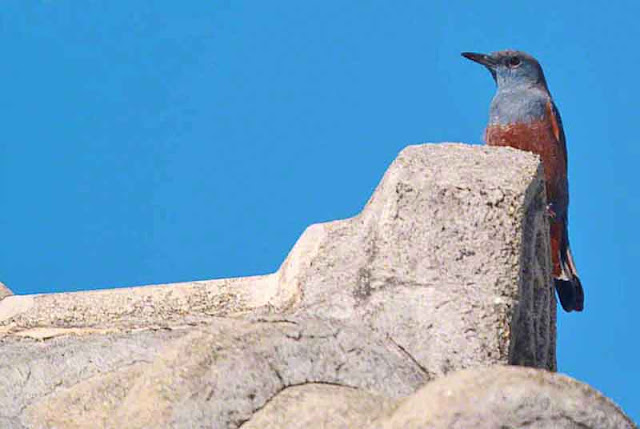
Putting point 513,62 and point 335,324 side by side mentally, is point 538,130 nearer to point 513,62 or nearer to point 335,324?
point 513,62

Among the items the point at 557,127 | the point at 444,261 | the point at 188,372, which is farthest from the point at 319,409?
the point at 557,127

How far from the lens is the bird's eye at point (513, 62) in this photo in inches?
305

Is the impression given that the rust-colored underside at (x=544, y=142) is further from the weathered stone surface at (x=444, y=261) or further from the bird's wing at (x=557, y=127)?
the weathered stone surface at (x=444, y=261)

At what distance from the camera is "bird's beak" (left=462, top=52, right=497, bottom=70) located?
7957 mm

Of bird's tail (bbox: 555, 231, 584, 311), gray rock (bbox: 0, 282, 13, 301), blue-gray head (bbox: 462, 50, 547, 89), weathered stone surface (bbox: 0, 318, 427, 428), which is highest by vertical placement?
blue-gray head (bbox: 462, 50, 547, 89)

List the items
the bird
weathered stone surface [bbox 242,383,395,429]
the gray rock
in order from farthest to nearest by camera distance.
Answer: the bird
the gray rock
weathered stone surface [bbox 242,383,395,429]

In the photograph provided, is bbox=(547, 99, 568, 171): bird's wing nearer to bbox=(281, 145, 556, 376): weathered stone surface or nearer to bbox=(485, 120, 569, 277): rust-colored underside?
bbox=(485, 120, 569, 277): rust-colored underside

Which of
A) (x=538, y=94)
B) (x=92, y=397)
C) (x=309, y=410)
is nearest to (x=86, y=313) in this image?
(x=92, y=397)

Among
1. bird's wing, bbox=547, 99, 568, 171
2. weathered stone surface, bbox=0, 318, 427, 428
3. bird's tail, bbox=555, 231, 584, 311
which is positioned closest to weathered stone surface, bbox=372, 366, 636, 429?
weathered stone surface, bbox=0, 318, 427, 428

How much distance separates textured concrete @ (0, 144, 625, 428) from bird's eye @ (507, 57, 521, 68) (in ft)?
9.77

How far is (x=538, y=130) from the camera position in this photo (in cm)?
719

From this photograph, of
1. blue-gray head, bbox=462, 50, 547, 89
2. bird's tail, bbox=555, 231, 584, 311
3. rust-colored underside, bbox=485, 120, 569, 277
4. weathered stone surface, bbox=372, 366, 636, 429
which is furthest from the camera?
blue-gray head, bbox=462, 50, 547, 89

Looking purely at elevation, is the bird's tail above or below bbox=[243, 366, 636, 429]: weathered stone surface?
above

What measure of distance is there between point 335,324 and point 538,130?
326 centimetres
